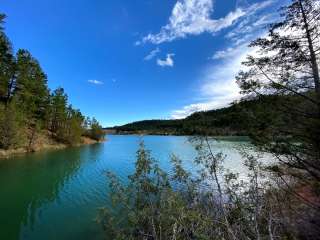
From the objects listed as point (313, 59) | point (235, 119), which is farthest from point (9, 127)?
point (313, 59)

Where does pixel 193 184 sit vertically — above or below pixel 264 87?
below

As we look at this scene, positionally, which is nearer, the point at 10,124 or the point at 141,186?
the point at 141,186

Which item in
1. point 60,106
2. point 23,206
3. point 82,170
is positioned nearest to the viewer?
point 23,206

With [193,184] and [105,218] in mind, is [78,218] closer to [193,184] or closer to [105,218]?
[105,218]

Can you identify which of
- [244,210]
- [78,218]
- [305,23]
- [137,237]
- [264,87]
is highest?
[305,23]

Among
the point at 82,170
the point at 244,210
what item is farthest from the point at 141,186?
the point at 82,170

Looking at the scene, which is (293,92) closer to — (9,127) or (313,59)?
(313,59)

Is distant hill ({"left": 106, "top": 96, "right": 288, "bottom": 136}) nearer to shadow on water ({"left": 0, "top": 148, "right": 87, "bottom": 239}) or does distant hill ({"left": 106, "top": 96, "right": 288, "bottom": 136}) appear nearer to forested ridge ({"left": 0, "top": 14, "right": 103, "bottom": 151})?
shadow on water ({"left": 0, "top": 148, "right": 87, "bottom": 239})

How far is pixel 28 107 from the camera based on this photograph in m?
43.8

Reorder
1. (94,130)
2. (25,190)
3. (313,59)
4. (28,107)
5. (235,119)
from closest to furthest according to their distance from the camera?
(313,59)
(235,119)
(25,190)
(28,107)
(94,130)

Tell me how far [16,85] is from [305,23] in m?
50.7

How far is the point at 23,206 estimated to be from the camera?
14.1m

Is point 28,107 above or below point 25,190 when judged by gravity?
above

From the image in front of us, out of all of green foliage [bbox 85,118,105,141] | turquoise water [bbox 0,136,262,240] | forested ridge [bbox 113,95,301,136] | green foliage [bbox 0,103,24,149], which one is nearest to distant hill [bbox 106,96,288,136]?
forested ridge [bbox 113,95,301,136]
